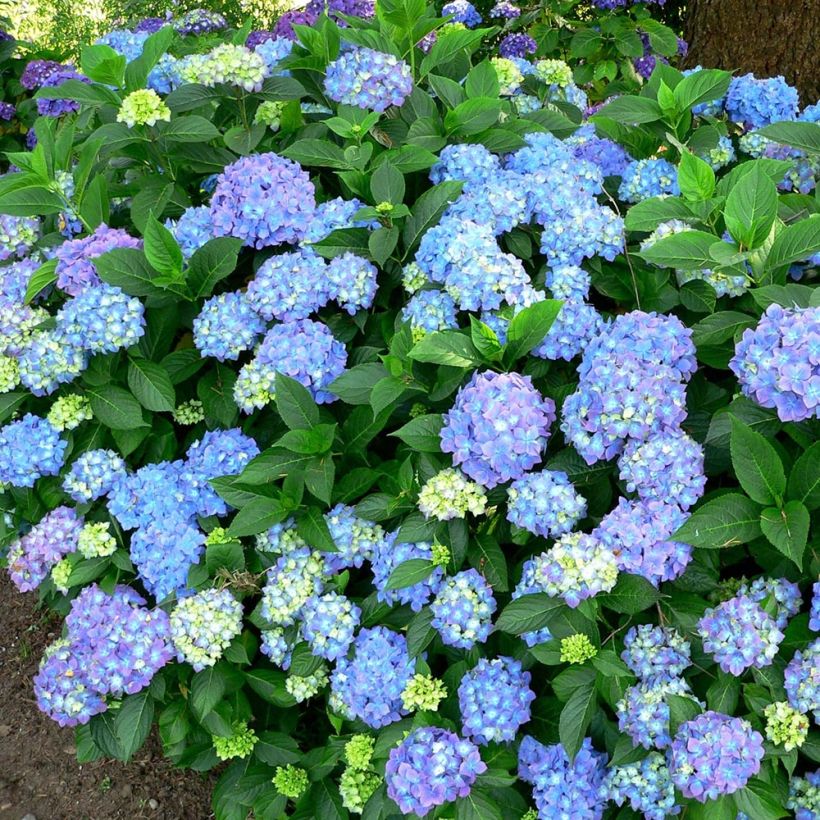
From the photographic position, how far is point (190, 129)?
2.56 meters

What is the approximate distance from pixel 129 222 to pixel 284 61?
0.69 metres

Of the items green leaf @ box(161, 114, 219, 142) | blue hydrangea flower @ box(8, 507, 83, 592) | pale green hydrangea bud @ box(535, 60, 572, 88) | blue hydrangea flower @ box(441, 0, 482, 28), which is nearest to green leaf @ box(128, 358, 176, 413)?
blue hydrangea flower @ box(8, 507, 83, 592)

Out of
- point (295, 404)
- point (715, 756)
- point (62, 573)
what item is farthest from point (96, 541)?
point (715, 756)

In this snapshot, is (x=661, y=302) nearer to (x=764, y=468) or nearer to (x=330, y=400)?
(x=764, y=468)

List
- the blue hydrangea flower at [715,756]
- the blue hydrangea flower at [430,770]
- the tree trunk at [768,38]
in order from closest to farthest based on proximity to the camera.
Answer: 1. the blue hydrangea flower at [715,756]
2. the blue hydrangea flower at [430,770]
3. the tree trunk at [768,38]

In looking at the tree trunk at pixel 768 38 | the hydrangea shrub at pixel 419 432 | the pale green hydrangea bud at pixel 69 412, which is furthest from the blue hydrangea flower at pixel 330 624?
the tree trunk at pixel 768 38

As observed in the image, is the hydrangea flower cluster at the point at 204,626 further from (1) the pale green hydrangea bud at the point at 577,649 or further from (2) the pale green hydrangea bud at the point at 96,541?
(1) the pale green hydrangea bud at the point at 577,649

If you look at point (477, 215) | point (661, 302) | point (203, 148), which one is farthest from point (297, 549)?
point (203, 148)

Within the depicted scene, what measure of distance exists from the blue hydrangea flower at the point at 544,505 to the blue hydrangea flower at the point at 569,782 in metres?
0.50

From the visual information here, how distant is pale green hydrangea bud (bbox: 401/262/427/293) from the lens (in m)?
2.30

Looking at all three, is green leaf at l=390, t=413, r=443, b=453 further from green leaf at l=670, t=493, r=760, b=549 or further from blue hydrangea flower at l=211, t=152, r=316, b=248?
blue hydrangea flower at l=211, t=152, r=316, b=248

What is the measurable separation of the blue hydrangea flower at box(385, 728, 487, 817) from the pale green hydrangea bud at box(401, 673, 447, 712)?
0.07m

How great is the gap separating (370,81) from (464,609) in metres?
1.52

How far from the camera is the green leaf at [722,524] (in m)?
1.82
